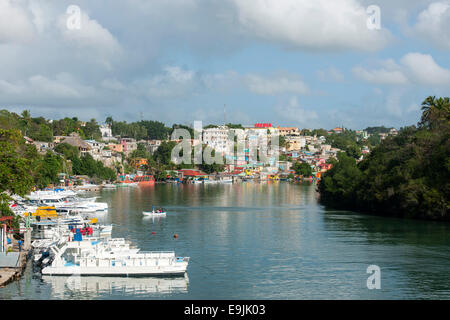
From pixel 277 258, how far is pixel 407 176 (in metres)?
22.2

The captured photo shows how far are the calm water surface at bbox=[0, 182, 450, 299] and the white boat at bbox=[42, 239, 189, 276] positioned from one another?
46 cm

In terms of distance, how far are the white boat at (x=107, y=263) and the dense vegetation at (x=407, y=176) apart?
26.8 metres

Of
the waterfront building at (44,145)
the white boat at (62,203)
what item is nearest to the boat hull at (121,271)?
the white boat at (62,203)

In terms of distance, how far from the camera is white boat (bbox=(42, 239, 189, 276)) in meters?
27.5

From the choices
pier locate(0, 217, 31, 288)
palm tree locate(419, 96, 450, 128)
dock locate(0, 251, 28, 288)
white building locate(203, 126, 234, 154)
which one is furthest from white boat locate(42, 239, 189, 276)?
white building locate(203, 126, 234, 154)

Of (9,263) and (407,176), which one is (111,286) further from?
(407,176)

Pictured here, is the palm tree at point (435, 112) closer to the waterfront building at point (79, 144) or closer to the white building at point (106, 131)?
the waterfront building at point (79, 144)

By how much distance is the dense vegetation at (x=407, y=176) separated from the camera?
4650 cm

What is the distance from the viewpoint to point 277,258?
32000 mm

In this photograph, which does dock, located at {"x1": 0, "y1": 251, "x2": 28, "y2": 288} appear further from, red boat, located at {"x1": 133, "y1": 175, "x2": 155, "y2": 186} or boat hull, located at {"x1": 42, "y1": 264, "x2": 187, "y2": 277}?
red boat, located at {"x1": 133, "y1": 175, "x2": 155, "y2": 186}

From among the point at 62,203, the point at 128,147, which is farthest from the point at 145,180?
the point at 62,203
